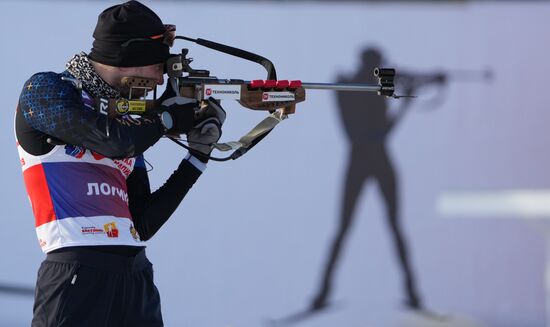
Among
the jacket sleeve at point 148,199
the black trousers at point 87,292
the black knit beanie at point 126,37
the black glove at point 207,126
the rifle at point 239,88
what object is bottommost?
the black trousers at point 87,292

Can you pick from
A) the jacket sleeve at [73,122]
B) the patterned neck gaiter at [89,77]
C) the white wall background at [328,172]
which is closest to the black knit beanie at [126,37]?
the patterned neck gaiter at [89,77]

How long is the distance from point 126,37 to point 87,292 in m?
0.57

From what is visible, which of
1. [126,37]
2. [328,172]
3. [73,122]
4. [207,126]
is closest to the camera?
[73,122]

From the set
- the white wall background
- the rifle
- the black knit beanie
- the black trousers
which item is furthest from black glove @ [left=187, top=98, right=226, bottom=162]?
the white wall background

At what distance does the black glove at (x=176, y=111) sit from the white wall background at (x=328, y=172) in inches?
70.9

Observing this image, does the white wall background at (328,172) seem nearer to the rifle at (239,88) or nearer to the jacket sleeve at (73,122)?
the rifle at (239,88)

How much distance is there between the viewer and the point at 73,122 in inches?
80.7

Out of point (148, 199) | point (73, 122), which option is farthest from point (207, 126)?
point (73, 122)

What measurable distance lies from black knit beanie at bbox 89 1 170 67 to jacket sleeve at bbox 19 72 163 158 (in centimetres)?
14

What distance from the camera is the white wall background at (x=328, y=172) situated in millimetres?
4172

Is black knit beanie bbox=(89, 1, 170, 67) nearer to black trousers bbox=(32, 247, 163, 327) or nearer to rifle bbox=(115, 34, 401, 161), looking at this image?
rifle bbox=(115, 34, 401, 161)

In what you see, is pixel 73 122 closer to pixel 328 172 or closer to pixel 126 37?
pixel 126 37

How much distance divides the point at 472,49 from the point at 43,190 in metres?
2.55

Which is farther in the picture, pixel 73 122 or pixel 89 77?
pixel 89 77
